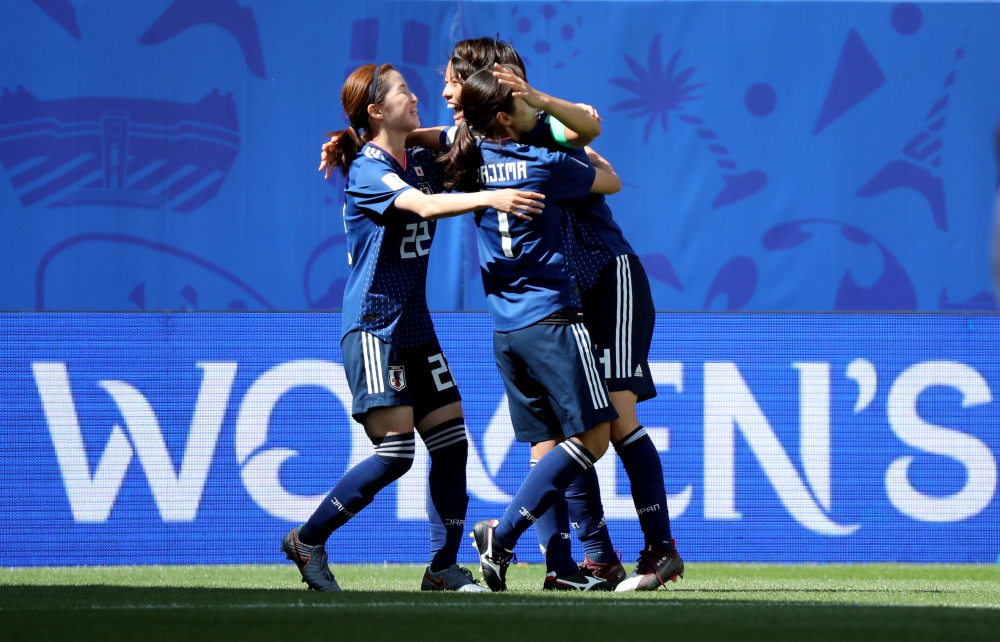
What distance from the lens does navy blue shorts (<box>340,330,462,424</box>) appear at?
400 cm

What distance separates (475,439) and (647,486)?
188 cm

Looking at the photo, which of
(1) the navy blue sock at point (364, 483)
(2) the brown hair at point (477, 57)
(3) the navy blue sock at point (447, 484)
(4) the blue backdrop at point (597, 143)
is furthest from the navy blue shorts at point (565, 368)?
(4) the blue backdrop at point (597, 143)

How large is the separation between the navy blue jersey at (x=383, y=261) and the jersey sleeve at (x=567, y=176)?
0.45 m

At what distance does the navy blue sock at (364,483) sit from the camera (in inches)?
159

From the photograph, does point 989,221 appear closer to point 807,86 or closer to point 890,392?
point 807,86

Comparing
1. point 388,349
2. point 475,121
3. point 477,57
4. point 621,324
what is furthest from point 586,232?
point 388,349

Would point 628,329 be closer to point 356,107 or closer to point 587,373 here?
point 587,373

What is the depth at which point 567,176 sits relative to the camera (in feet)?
13.2

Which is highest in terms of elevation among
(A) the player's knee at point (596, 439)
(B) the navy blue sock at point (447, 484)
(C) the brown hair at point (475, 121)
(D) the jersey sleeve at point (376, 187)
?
(C) the brown hair at point (475, 121)

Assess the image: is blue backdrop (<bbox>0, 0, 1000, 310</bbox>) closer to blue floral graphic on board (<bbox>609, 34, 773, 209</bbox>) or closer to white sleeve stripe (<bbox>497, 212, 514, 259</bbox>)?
blue floral graphic on board (<bbox>609, 34, 773, 209</bbox>)

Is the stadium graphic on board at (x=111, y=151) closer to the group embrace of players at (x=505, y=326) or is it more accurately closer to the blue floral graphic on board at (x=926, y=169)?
the group embrace of players at (x=505, y=326)

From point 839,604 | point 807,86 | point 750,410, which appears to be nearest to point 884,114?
point 807,86

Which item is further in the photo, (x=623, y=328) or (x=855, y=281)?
(x=855, y=281)

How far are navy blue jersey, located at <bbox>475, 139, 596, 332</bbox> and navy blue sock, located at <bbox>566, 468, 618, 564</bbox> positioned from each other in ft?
2.10
